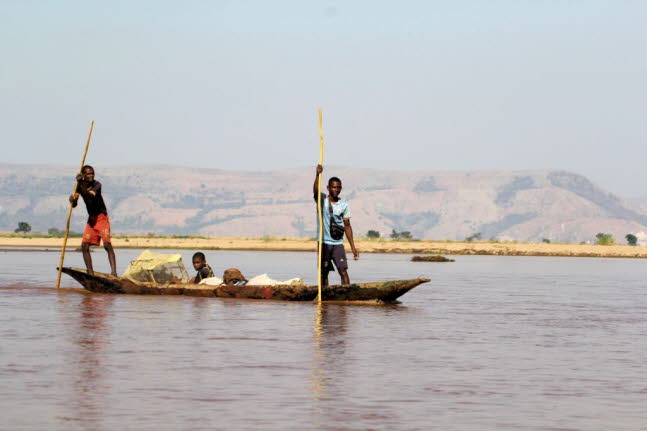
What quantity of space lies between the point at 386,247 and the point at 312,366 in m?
54.6

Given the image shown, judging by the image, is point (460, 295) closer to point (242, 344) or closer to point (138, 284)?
point (138, 284)

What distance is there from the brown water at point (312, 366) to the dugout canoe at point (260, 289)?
0.72 feet

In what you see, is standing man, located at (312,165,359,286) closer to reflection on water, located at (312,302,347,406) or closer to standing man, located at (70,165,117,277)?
reflection on water, located at (312,302,347,406)

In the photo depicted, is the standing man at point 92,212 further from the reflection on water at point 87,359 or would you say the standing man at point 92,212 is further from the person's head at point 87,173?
the reflection on water at point 87,359

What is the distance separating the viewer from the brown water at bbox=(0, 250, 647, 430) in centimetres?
794

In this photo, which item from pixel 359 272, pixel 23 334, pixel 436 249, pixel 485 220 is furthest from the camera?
pixel 485 220

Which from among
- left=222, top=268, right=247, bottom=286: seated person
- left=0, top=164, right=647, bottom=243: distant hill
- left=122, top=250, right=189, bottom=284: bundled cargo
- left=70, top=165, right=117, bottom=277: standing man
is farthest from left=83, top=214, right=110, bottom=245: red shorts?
left=0, top=164, right=647, bottom=243: distant hill

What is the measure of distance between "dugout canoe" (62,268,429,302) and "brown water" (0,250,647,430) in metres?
0.22

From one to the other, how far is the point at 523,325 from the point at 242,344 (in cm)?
477

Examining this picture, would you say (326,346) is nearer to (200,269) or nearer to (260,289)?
(260,289)

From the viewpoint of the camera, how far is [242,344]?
12164mm

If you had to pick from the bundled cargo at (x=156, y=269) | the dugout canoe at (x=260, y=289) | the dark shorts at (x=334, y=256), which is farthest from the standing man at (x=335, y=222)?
the bundled cargo at (x=156, y=269)

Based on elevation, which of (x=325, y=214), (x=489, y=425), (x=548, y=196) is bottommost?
(x=489, y=425)

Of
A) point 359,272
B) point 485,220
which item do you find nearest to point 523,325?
point 359,272
